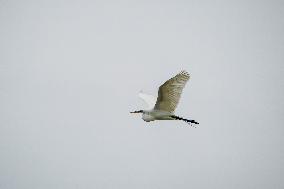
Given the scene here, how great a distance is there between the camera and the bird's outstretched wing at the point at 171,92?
39312 mm

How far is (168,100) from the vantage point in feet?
139

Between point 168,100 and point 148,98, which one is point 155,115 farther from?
point 148,98

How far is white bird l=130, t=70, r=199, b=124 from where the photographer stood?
3957cm

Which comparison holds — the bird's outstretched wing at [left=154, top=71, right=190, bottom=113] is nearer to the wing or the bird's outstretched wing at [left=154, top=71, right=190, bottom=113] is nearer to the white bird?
the white bird

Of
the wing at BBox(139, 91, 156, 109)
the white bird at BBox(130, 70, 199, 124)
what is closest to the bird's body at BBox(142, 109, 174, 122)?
the white bird at BBox(130, 70, 199, 124)

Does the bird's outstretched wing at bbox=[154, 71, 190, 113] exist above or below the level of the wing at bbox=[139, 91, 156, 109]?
below

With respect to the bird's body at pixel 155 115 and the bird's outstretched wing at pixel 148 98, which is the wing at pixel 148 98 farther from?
the bird's body at pixel 155 115

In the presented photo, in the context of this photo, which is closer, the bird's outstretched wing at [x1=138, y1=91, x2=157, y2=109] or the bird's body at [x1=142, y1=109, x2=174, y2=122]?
the bird's body at [x1=142, y1=109, x2=174, y2=122]

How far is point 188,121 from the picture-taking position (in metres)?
42.2

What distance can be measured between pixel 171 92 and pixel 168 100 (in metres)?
1.24

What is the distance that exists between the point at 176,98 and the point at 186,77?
319 centimetres

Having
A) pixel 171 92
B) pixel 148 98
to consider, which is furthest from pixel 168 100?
pixel 148 98

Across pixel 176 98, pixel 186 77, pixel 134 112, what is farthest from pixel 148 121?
pixel 186 77

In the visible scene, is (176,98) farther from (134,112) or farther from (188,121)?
(134,112)
